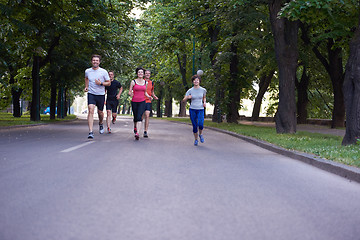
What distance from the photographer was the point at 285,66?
15.8 m

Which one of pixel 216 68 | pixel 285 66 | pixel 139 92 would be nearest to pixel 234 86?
pixel 216 68

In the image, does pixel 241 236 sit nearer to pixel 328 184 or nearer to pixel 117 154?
pixel 328 184

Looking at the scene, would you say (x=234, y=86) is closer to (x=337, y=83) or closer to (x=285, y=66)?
(x=337, y=83)

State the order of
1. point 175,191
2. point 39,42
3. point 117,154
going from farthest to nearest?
point 39,42, point 117,154, point 175,191

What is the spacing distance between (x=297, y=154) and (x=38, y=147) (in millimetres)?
6075

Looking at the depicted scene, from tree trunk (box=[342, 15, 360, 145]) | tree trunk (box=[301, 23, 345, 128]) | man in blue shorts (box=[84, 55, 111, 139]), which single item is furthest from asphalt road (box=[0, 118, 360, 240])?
tree trunk (box=[301, 23, 345, 128])

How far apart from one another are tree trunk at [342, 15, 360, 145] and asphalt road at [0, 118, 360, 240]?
361cm

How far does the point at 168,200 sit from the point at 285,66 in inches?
487

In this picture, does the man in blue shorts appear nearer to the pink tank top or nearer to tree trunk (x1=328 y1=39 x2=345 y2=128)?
the pink tank top

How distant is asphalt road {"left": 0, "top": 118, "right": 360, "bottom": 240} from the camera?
11.7 feet

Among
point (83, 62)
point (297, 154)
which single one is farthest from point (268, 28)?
point (297, 154)

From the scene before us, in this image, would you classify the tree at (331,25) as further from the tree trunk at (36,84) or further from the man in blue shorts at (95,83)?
the tree trunk at (36,84)

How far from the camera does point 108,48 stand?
23.5 meters

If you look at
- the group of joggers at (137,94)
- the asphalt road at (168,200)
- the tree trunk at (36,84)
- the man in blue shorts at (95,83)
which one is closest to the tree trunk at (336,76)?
the group of joggers at (137,94)
